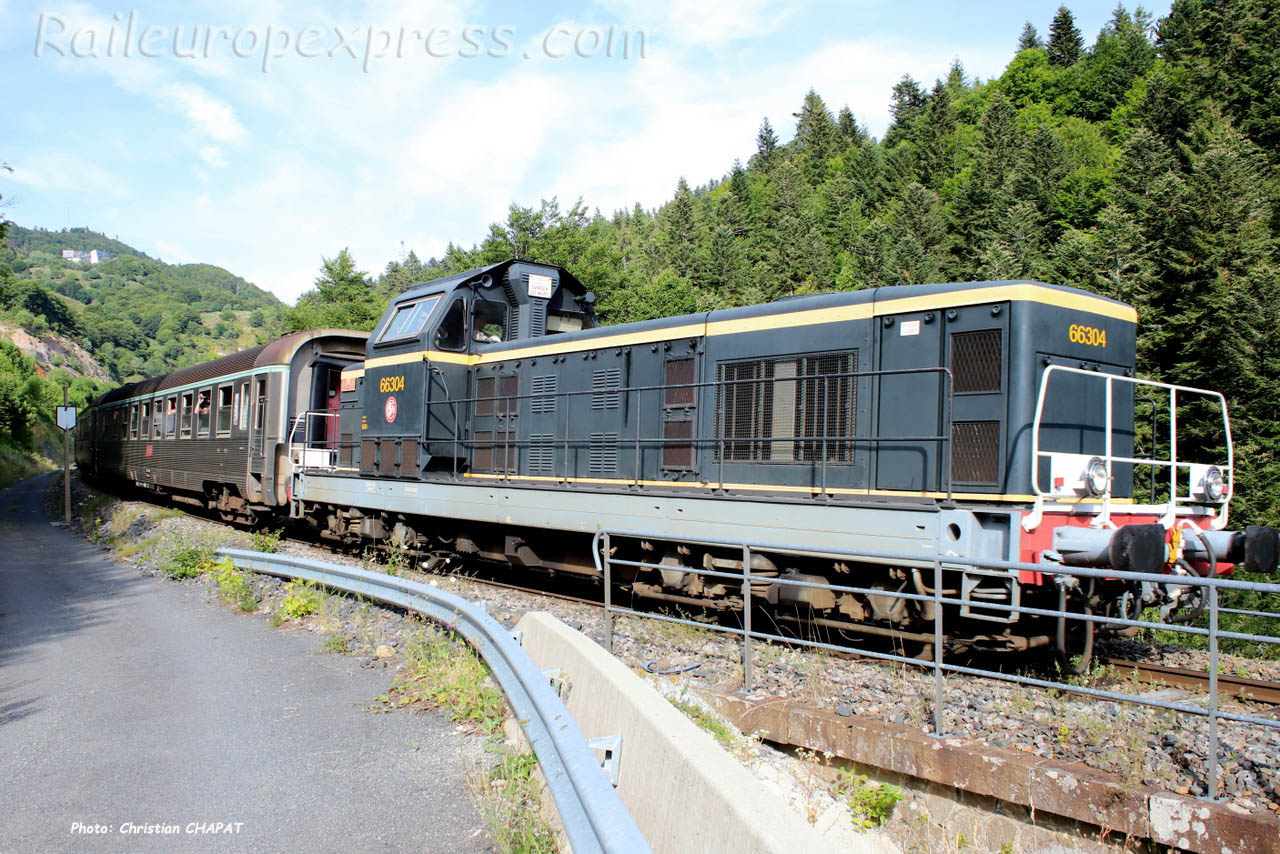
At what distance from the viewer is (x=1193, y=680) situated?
6168 millimetres

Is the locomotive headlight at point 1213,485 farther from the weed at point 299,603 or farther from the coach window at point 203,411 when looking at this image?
the coach window at point 203,411

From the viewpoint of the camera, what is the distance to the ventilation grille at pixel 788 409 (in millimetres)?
7230

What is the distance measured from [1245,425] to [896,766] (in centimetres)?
1814

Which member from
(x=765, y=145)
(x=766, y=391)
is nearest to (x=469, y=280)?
(x=766, y=391)

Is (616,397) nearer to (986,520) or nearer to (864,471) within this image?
(864,471)

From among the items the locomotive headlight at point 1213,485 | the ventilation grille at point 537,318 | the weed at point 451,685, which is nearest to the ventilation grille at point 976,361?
the locomotive headlight at point 1213,485

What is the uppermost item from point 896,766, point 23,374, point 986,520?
point 23,374

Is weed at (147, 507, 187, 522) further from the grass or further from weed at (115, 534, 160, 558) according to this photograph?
the grass

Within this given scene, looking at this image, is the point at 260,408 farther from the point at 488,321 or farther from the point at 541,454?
the point at 541,454

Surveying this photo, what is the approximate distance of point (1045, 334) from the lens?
6.43m

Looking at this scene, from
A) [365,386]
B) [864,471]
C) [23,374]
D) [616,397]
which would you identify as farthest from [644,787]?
[23,374]

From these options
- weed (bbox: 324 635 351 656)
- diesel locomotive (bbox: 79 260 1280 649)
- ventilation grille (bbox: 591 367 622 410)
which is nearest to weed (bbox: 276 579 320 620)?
weed (bbox: 324 635 351 656)

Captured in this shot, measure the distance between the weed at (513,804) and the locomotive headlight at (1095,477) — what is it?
170 inches

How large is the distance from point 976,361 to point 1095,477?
1205 mm
